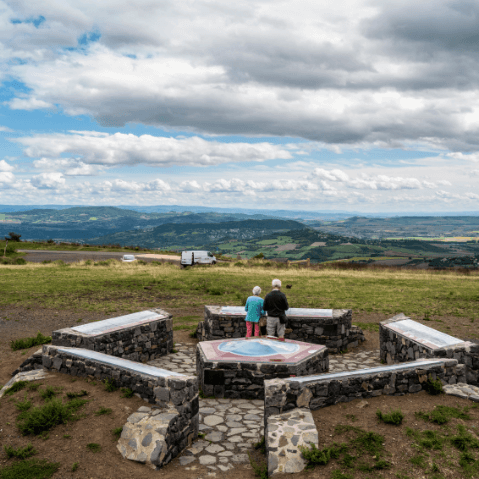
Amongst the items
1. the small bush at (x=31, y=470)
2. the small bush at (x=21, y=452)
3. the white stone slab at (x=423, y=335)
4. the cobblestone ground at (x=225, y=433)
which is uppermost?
the white stone slab at (x=423, y=335)

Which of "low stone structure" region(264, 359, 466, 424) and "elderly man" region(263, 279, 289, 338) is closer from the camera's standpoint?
"low stone structure" region(264, 359, 466, 424)

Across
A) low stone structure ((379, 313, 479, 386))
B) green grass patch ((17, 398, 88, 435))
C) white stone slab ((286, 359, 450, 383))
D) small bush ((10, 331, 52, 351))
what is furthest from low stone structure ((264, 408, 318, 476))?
small bush ((10, 331, 52, 351))

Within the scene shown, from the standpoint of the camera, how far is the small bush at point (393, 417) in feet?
21.2

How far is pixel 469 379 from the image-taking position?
A: 8.91 meters

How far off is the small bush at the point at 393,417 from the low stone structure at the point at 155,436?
3257 millimetres

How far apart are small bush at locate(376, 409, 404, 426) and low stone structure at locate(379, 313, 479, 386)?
10.7ft

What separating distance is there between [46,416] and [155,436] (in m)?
2.03

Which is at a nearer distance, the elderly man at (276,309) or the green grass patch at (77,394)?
the green grass patch at (77,394)

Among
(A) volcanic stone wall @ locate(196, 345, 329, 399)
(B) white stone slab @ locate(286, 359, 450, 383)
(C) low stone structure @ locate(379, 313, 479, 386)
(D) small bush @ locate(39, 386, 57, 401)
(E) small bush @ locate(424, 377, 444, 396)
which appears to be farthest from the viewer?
(C) low stone structure @ locate(379, 313, 479, 386)

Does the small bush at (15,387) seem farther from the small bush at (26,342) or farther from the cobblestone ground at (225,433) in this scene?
the small bush at (26,342)

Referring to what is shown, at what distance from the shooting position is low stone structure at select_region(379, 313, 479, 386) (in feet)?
29.8

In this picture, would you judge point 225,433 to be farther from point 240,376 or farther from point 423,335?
point 423,335

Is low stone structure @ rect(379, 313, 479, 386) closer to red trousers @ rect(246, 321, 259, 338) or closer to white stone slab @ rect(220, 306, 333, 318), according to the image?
white stone slab @ rect(220, 306, 333, 318)

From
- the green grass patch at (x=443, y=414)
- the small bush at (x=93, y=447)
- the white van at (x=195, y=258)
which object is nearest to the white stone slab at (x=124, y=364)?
the small bush at (x=93, y=447)
